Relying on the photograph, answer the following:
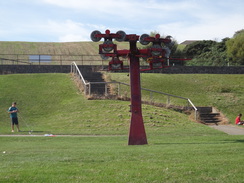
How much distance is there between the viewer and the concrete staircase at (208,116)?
85.8 feet

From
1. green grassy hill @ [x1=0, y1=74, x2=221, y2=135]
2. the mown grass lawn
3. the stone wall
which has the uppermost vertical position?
the stone wall

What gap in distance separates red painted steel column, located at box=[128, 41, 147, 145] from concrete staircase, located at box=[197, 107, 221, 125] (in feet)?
41.8

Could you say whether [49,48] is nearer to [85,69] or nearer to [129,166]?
[85,69]

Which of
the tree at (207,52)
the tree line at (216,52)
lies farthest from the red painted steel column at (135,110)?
the tree at (207,52)

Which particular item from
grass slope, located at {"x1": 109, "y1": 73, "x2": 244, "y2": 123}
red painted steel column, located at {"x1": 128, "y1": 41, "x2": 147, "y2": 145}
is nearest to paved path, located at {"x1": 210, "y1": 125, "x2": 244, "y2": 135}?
grass slope, located at {"x1": 109, "y1": 73, "x2": 244, "y2": 123}

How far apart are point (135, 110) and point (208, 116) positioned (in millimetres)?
14270

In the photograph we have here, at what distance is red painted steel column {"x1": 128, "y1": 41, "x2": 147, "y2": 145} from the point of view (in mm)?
13711

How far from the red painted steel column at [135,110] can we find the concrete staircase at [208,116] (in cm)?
1274

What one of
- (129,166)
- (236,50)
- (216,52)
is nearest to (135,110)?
(129,166)

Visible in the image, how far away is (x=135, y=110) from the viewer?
13891 mm

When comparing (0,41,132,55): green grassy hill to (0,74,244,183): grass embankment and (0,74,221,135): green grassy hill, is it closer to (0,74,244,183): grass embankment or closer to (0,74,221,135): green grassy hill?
(0,74,221,135): green grassy hill

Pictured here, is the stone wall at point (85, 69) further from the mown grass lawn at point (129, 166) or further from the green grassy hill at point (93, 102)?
the mown grass lawn at point (129, 166)

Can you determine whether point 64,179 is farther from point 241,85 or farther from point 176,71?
point 176,71

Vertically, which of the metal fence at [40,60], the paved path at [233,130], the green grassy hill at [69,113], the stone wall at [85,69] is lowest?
the paved path at [233,130]
